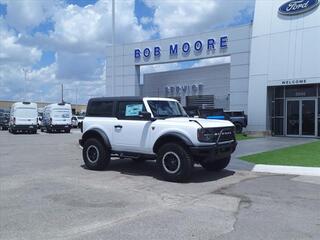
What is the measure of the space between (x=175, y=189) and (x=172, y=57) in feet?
89.5

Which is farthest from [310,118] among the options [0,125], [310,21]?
[0,125]

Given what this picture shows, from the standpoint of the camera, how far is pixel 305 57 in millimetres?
27375

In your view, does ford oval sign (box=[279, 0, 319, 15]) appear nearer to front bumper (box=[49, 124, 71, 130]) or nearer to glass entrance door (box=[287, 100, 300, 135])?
glass entrance door (box=[287, 100, 300, 135])

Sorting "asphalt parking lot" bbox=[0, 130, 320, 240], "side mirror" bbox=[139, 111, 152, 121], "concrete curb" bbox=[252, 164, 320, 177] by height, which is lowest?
"asphalt parking lot" bbox=[0, 130, 320, 240]

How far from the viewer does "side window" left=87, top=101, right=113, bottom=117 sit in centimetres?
1298

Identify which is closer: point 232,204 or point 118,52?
point 232,204

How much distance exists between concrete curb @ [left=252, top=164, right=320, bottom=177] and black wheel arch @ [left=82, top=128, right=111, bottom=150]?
4424 mm

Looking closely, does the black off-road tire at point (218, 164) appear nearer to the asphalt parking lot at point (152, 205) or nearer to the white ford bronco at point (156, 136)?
the white ford bronco at point (156, 136)

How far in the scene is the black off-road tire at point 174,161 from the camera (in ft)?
35.3

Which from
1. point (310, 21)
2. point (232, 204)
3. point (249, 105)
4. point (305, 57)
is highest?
point (310, 21)

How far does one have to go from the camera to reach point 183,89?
39656mm

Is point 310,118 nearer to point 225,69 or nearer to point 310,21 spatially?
point 310,21

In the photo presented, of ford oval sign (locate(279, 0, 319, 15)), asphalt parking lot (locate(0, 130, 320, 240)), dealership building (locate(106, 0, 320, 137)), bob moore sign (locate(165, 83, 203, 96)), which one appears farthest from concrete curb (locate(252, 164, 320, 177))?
bob moore sign (locate(165, 83, 203, 96))

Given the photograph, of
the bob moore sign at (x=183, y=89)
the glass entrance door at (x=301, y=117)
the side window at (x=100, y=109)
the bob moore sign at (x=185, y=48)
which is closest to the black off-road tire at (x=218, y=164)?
the side window at (x=100, y=109)
